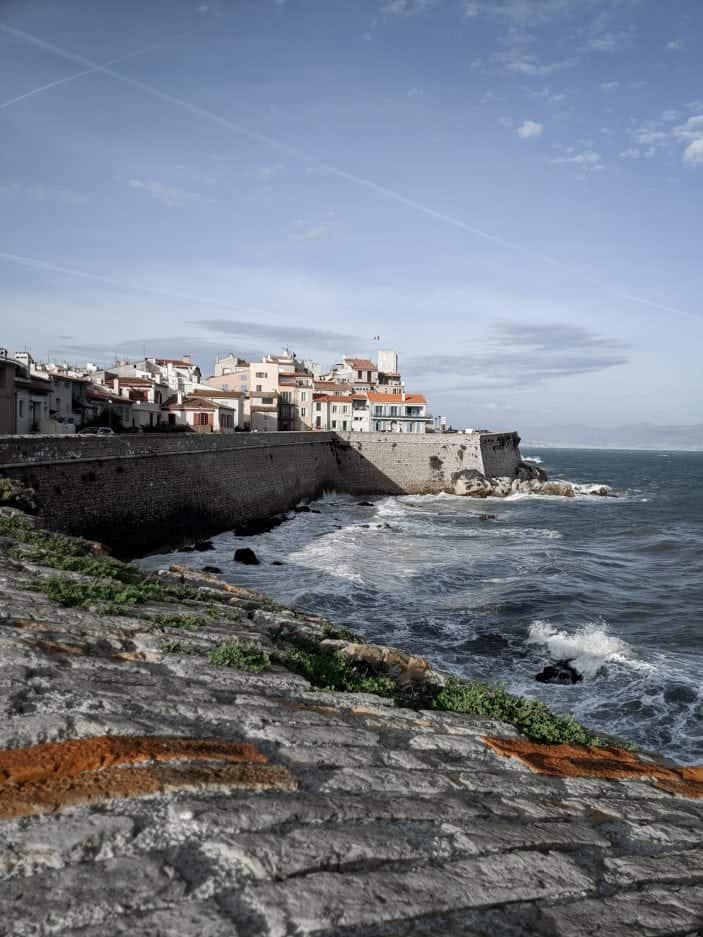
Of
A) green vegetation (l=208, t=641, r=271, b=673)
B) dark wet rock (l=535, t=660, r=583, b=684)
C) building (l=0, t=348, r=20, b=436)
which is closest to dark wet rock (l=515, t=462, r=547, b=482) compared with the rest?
building (l=0, t=348, r=20, b=436)

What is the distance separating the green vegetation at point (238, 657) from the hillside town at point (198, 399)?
26.8 meters

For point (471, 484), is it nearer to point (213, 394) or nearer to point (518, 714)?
point (213, 394)

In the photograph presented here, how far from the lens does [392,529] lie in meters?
34.2

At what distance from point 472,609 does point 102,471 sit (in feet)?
43.8

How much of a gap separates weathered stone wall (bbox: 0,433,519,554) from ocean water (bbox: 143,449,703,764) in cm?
191

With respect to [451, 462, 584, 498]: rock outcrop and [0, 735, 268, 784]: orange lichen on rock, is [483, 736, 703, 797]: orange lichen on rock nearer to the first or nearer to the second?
[0, 735, 268, 784]: orange lichen on rock

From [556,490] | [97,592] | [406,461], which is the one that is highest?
[406,461]

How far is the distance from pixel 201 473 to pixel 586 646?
1870 cm

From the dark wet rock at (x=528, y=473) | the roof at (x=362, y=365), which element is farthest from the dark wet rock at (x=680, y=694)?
the roof at (x=362, y=365)

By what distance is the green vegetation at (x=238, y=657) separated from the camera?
534 centimetres

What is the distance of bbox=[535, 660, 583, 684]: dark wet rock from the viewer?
549 inches

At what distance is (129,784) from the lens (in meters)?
2.88

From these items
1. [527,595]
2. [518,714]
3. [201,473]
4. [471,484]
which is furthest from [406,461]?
[518,714]

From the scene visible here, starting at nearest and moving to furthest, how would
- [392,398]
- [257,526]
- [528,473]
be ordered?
[257,526]
[528,473]
[392,398]
